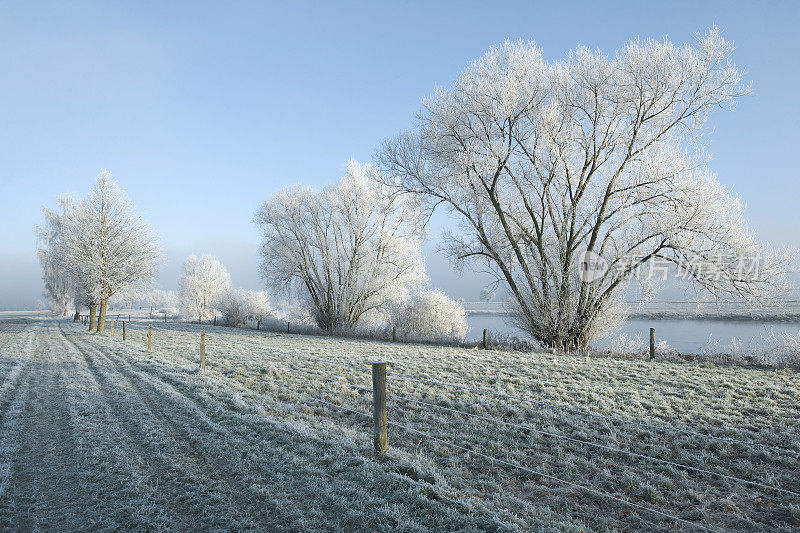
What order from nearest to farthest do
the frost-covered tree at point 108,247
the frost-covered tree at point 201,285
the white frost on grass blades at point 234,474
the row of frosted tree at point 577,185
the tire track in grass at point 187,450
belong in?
the white frost on grass blades at point 234,474 → the tire track in grass at point 187,450 → the row of frosted tree at point 577,185 → the frost-covered tree at point 108,247 → the frost-covered tree at point 201,285

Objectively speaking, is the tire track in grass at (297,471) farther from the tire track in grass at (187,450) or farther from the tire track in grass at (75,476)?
the tire track in grass at (75,476)

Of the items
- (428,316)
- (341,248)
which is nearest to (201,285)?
(341,248)

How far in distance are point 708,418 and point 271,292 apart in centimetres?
2818

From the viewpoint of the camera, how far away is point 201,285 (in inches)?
2270

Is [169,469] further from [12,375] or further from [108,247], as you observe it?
[108,247]

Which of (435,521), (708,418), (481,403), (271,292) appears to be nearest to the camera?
(435,521)

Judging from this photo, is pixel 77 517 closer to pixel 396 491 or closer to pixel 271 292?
pixel 396 491

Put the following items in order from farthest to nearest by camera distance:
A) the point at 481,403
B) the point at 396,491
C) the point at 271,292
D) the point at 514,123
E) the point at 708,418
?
the point at 271,292
the point at 514,123
the point at 481,403
the point at 708,418
the point at 396,491

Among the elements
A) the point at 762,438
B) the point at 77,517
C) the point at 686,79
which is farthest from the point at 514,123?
the point at 77,517

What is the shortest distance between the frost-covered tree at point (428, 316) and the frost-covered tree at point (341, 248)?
1616 millimetres

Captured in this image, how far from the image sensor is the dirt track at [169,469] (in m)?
3.80

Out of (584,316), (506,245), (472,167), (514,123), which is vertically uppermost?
(514,123)

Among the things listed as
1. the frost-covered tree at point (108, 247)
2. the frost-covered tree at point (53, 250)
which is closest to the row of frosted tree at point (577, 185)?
the frost-covered tree at point (108, 247)

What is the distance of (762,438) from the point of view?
18.8 ft
